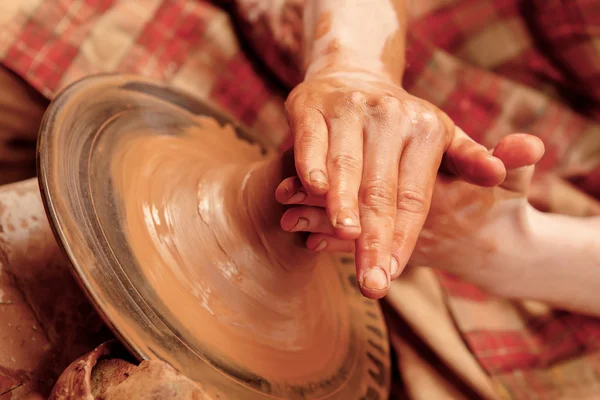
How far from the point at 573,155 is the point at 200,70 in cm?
102

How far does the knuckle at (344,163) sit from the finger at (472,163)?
18cm

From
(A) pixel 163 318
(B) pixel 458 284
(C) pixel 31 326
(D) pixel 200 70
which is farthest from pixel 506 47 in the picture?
(C) pixel 31 326

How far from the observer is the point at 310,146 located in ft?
1.89

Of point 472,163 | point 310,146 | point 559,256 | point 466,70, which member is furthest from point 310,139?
point 466,70

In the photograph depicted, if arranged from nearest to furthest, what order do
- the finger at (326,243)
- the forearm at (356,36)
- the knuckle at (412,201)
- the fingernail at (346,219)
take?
the fingernail at (346,219) → the knuckle at (412,201) → the finger at (326,243) → the forearm at (356,36)

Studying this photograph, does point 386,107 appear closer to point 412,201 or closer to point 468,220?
point 412,201

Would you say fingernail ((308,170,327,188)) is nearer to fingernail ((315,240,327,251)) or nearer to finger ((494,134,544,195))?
fingernail ((315,240,327,251))

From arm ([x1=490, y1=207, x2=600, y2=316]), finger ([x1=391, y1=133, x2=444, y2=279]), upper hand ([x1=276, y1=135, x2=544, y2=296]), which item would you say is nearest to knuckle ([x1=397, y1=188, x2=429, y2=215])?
finger ([x1=391, y1=133, x2=444, y2=279])

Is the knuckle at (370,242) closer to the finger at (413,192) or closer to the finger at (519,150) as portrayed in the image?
the finger at (413,192)

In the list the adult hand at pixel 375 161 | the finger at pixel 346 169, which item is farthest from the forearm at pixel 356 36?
the finger at pixel 346 169

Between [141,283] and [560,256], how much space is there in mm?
741

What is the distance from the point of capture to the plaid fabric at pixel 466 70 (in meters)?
1.04

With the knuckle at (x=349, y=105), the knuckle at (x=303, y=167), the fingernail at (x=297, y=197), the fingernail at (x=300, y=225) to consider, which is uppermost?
the knuckle at (x=349, y=105)

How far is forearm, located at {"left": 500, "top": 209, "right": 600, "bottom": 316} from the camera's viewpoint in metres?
0.89
